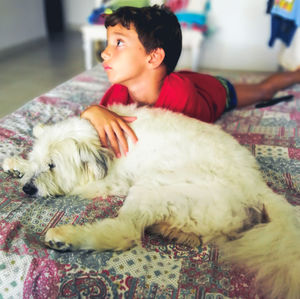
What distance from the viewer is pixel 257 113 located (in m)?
2.17

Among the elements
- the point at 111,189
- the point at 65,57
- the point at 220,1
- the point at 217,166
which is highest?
the point at 220,1

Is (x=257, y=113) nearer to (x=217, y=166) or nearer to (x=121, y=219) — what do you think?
(x=217, y=166)

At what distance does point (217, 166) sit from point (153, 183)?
27 cm

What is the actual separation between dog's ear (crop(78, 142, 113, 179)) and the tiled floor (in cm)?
237

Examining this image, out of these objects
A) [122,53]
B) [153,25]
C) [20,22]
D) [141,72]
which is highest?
[153,25]

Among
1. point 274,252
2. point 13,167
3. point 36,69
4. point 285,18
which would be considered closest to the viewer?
point 274,252

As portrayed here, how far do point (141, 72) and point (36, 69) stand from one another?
12.9 ft

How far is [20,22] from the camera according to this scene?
6016 millimetres

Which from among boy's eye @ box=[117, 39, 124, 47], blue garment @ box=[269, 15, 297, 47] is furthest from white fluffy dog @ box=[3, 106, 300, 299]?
blue garment @ box=[269, 15, 297, 47]

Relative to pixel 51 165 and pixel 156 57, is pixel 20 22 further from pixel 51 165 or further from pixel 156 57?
pixel 51 165

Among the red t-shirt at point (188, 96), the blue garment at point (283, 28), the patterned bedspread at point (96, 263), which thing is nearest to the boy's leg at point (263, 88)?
the red t-shirt at point (188, 96)

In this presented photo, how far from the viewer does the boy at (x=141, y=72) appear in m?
1.43

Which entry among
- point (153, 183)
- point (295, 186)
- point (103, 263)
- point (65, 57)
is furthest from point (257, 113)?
point (65, 57)

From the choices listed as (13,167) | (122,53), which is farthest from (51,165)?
(122,53)
